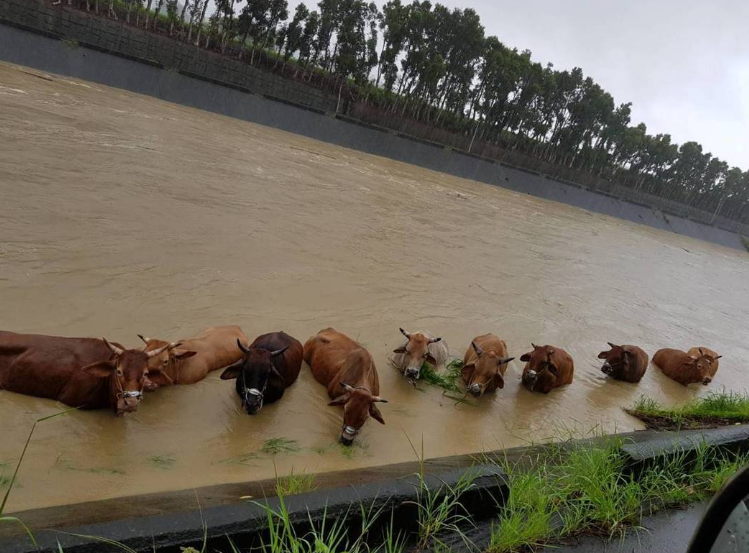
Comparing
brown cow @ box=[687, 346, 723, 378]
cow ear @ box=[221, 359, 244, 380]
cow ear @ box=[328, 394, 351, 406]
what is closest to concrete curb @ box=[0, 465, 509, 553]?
cow ear @ box=[328, 394, 351, 406]

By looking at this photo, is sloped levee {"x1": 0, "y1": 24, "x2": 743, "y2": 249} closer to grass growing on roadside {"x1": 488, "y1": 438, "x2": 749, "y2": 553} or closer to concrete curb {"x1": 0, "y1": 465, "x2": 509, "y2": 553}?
concrete curb {"x1": 0, "y1": 465, "x2": 509, "y2": 553}

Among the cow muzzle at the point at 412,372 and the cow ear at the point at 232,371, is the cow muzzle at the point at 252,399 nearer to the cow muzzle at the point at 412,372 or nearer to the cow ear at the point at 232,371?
the cow ear at the point at 232,371

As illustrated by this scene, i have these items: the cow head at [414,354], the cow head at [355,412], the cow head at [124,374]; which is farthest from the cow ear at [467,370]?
the cow head at [124,374]

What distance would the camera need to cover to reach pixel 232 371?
18.1 ft

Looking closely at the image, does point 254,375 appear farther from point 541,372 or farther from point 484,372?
point 541,372

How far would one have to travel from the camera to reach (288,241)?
10.9 meters

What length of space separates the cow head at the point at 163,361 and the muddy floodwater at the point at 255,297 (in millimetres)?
199

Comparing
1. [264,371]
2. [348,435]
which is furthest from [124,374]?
[348,435]

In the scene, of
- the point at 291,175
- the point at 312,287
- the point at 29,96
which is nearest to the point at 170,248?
the point at 312,287

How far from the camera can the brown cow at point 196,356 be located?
520cm

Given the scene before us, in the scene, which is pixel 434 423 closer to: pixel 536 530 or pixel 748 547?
pixel 536 530

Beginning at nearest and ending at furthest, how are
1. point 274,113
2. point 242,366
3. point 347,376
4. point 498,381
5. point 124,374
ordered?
point 124,374
point 242,366
point 347,376
point 498,381
point 274,113

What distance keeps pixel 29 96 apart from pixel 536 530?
21.3m

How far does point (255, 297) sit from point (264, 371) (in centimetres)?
264
